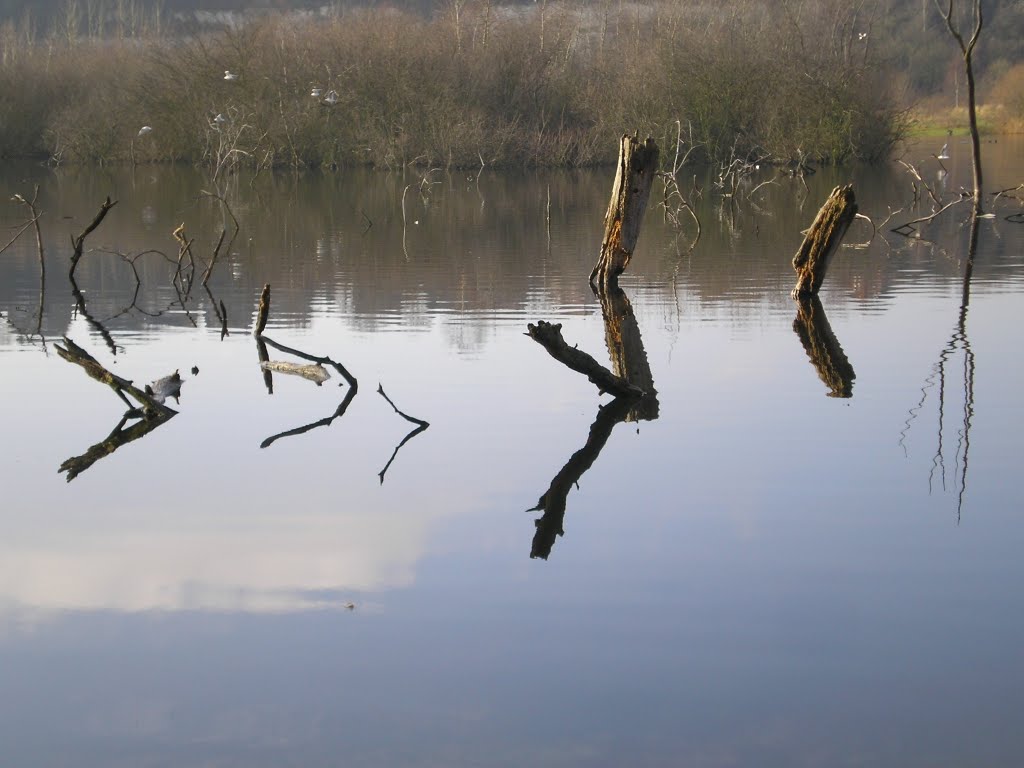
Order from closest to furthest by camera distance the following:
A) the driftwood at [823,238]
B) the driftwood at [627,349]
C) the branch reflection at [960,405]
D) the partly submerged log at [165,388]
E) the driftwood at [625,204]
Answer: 1. the branch reflection at [960,405]
2. the driftwood at [627,349]
3. the partly submerged log at [165,388]
4. the driftwood at [823,238]
5. the driftwood at [625,204]

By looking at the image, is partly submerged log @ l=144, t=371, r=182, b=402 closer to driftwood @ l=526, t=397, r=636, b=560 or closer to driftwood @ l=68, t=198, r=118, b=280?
driftwood @ l=68, t=198, r=118, b=280

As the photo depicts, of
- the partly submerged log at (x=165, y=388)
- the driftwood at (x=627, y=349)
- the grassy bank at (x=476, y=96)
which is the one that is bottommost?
the partly submerged log at (x=165, y=388)

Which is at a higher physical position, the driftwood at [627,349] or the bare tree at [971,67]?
the bare tree at [971,67]

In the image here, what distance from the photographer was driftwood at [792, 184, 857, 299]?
37.6ft

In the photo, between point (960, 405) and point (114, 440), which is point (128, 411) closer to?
point (114, 440)

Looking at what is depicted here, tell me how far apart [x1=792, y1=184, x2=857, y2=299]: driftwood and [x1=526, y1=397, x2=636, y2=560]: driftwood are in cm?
417

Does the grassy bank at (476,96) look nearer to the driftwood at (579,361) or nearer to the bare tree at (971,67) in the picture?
the bare tree at (971,67)

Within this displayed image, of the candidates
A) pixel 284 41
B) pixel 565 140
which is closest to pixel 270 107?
pixel 284 41

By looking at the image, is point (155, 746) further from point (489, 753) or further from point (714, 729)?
point (714, 729)

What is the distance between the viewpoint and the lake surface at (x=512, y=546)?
399 centimetres

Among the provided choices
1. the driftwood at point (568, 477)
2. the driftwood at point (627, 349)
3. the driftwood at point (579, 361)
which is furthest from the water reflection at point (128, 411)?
the driftwood at point (627, 349)

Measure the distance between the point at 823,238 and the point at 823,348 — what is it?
2.33m

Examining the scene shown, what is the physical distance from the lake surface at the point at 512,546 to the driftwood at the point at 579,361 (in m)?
0.21

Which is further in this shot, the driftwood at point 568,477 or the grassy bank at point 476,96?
the grassy bank at point 476,96
